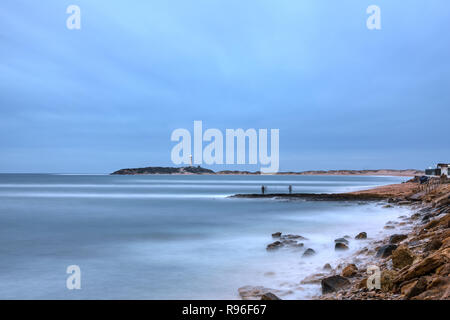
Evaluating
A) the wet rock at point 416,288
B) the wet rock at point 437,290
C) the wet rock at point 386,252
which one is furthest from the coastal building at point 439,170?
the wet rock at point 437,290

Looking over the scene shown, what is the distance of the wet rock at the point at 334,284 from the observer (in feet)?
28.6

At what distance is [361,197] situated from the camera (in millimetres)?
42062

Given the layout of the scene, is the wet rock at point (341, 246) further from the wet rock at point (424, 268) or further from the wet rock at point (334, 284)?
the wet rock at point (424, 268)

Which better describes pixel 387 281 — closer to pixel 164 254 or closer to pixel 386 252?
pixel 386 252

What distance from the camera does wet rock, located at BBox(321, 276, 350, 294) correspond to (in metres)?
8.70

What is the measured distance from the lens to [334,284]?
8781 mm

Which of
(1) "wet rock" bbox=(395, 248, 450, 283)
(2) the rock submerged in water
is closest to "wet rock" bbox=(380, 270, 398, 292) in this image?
(1) "wet rock" bbox=(395, 248, 450, 283)

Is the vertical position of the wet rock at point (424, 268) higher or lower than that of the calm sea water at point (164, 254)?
higher

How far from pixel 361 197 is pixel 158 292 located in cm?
3645

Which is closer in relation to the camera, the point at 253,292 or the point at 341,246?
the point at 253,292

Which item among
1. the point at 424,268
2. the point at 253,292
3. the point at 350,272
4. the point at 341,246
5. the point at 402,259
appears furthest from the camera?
the point at 341,246

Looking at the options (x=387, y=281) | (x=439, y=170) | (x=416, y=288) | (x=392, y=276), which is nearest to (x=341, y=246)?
(x=392, y=276)
